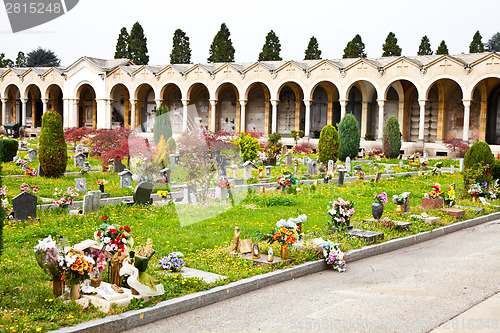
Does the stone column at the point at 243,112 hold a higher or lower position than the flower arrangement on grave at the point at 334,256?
higher

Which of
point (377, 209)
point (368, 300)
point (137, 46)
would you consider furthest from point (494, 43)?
point (368, 300)

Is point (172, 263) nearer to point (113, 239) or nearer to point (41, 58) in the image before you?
point (113, 239)

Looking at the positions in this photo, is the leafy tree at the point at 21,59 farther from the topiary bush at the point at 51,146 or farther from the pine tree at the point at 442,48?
the topiary bush at the point at 51,146

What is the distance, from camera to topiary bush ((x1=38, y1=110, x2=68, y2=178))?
17406mm

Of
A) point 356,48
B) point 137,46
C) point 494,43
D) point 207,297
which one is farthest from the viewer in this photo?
point 494,43

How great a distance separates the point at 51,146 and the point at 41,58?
5893cm

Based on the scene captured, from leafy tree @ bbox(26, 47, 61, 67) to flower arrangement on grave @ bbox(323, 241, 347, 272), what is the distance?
69.8 m

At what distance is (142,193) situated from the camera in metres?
13.2

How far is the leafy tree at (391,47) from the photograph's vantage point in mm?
45062

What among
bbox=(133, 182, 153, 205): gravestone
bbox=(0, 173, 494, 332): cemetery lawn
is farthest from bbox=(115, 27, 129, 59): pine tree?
bbox=(133, 182, 153, 205): gravestone

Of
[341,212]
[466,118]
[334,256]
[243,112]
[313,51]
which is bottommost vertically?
[334,256]

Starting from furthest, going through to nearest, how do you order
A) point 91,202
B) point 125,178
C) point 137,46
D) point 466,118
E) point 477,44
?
point 137,46 < point 477,44 < point 466,118 < point 125,178 < point 91,202

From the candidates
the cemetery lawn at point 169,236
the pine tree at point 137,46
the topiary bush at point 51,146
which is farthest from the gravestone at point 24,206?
the pine tree at point 137,46

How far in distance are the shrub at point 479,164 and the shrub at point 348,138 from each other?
1072cm
